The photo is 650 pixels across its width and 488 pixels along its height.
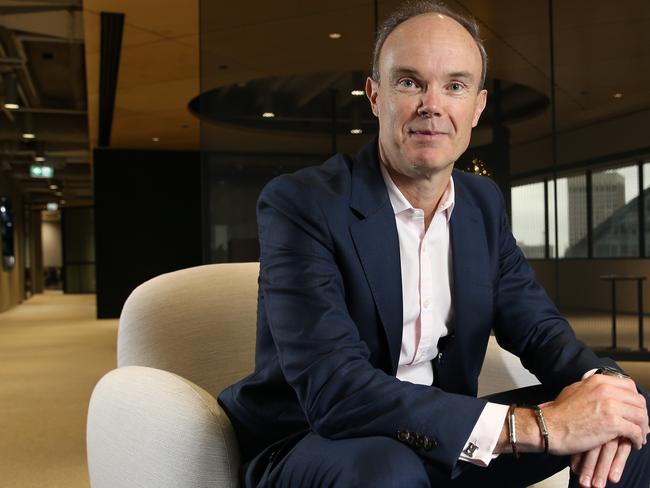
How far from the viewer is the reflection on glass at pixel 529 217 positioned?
4688 mm

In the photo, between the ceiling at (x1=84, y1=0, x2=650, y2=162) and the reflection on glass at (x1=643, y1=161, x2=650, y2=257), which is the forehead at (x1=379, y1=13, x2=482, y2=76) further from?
the reflection on glass at (x1=643, y1=161, x2=650, y2=257)

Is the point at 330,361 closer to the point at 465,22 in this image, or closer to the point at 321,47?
the point at 465,22

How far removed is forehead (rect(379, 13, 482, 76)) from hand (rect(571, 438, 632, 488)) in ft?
2.56

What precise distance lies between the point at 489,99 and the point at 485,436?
3767 millimetres

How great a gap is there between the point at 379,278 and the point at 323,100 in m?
3.21

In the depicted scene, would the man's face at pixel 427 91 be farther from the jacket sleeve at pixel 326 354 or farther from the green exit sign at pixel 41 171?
the green exit sign at pixel 41 171

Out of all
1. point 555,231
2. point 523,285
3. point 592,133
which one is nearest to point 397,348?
point 523,285

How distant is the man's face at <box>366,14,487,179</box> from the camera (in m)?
1.44

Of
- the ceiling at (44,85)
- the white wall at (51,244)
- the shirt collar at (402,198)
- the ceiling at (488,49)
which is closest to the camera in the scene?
the shirt collar at (402,198)

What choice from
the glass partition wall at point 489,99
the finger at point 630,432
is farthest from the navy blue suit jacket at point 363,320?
the glass partition wall at point 489,99

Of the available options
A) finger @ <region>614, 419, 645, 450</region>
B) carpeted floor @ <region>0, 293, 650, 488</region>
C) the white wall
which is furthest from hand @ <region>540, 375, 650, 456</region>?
the white wall

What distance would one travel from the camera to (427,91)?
4.77 ft

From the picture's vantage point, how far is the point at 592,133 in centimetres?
485

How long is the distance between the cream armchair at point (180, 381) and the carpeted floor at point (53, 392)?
1.81 metres
